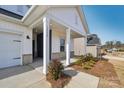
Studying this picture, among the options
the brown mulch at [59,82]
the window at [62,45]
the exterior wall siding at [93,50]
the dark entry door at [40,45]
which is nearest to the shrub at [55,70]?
the brown mulch at [59,82]

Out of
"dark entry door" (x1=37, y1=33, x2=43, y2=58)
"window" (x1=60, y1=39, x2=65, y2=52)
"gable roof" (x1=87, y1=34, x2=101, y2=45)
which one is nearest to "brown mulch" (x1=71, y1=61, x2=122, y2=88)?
"window" (x1=60, y1=39, x2=65, y2=52)

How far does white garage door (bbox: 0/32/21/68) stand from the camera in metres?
7.02

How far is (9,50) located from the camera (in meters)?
7.41

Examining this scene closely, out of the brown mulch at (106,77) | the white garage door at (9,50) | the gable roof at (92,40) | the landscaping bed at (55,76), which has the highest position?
the gable roof at (92,40)

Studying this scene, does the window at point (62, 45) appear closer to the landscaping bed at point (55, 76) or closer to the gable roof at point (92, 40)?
the landscaping bed at point (55, 76)

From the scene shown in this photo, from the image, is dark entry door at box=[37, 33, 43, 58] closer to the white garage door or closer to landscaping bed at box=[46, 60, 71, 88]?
the white garage door

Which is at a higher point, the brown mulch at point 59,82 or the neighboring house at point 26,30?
Answer: the neighboring house at point 26,30

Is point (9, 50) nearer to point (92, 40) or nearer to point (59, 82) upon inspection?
point (59, 82)

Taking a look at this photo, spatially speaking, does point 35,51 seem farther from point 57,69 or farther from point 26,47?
point 57,69

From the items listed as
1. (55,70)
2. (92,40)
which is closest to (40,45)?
(55,70)

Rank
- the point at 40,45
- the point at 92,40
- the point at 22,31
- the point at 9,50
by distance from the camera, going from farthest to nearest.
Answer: the point at 92,40 → the point at 40,45 → the point at 22,31 → the point at 9,50

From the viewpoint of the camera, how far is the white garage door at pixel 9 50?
7020 millimetres

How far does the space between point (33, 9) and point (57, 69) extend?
3.29 m
